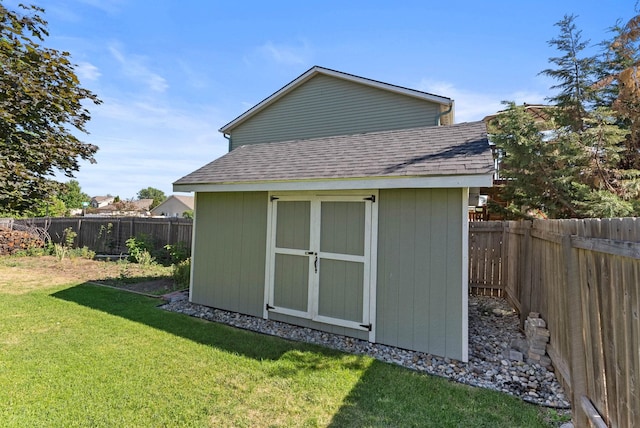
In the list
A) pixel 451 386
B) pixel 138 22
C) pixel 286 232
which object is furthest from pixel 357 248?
pixel 138 22

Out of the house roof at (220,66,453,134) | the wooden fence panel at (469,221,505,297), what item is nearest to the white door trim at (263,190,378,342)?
the wooden fence panel at (469,221,505,297)

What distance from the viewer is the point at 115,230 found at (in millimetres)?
12414

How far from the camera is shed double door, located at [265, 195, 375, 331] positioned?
4488mm

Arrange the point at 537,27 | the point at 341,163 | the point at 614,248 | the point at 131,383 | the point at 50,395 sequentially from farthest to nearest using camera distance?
1. the point at 537,27
2. the point at 341,163
3. the point at 131,383
4. the point at 50,395
5. the point at 614,248

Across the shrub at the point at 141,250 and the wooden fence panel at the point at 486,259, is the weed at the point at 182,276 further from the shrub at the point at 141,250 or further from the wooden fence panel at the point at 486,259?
the wooden fence panel at the point at 486,259

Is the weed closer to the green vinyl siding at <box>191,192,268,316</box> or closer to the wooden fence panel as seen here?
the green vinyl siding at <box>191,192,268,316</box>

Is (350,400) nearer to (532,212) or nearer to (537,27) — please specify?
(532,212)

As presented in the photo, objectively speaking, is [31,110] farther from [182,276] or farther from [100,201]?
[100,201]

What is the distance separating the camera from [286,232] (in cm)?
512

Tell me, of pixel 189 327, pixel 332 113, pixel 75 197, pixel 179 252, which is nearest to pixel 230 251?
pixel 189 327

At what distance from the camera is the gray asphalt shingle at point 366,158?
412 cm

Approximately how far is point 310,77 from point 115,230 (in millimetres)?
9590

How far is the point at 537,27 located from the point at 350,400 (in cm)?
873

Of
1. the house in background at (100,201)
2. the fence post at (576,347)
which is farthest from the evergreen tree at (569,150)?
the house in background at (100,201)
